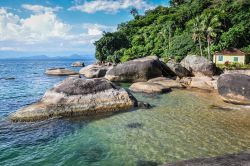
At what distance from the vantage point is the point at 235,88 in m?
20.2

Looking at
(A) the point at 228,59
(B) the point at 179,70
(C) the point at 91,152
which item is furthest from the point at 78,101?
(A) the point at 228,59

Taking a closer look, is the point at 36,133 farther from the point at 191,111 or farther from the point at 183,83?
the point at 183,83

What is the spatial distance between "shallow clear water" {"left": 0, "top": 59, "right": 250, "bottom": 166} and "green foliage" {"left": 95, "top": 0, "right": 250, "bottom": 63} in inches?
1405

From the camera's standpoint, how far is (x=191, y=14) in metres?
69.2

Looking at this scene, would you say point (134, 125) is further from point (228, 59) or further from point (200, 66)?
point (228, 59)

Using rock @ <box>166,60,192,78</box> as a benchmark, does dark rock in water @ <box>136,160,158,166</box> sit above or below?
below

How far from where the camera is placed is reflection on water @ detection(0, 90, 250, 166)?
1045 cm

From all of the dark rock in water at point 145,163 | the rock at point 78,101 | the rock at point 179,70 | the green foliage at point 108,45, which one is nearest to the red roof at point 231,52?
the rock at point 179,70

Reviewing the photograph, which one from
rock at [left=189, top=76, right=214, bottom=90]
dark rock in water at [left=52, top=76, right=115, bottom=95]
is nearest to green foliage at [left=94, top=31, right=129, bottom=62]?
rock at [left=189, top=76, right=214, bottom=90]

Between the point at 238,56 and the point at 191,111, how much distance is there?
1341 inches

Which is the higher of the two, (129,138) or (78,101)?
(78,101)

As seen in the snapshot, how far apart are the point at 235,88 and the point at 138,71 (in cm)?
1507

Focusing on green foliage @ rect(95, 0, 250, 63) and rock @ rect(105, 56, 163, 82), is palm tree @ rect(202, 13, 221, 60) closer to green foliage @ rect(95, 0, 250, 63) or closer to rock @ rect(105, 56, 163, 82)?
green foliage @ rect(95, 0, 250, 63)

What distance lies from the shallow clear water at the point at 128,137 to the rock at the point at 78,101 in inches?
29.5
